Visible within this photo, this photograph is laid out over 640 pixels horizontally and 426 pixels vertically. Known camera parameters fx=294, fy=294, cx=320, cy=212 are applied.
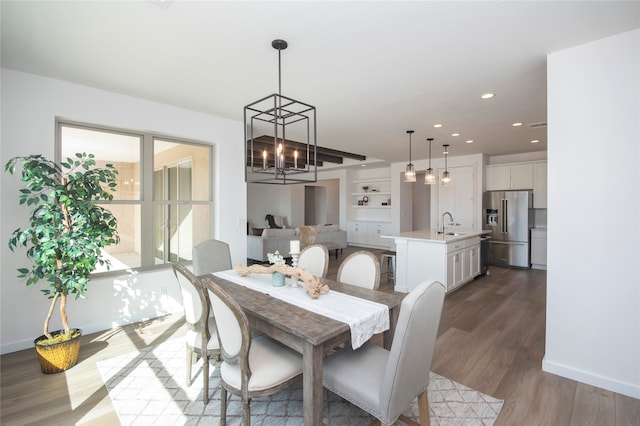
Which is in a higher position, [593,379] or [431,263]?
[431,263]

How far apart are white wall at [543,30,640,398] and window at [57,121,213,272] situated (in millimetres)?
3894

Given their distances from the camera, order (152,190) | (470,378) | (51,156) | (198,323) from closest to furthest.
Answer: (198,323) < (470,378) < (51,156) < (152,190)

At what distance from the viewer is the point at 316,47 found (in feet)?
7.45

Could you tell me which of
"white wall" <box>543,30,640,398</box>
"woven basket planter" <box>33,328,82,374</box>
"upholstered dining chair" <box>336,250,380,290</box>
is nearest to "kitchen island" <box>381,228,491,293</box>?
"white wall" <box>543,30,640,398</box>

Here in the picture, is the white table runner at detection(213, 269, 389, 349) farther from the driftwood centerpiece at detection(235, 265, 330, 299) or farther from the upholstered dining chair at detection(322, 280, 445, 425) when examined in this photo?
the upholstered dining chair at detection(322, 280, 445, 425)

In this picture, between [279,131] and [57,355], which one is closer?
[57,355]

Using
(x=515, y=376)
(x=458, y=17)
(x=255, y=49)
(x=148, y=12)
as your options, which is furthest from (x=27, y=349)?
(x=458, y=17)

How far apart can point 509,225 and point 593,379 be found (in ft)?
15.8

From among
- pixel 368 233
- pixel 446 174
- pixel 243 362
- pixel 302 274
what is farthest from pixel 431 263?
pixel 368 233

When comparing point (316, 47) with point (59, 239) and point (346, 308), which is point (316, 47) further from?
point (59, 239)

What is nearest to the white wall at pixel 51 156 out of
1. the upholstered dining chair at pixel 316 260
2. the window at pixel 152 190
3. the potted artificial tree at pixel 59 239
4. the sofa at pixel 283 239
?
the window at pixel 152 190

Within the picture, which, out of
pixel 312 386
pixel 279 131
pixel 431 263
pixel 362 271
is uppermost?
pixel 279 131

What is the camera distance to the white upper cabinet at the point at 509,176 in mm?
6492

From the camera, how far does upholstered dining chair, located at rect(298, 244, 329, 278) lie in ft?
9.56
